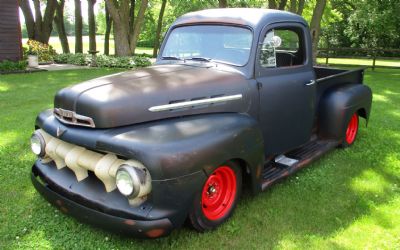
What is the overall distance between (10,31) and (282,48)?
45.3 ft

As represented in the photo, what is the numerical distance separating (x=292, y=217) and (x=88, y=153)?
1992mm

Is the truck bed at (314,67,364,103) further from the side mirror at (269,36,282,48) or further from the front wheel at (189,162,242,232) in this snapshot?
the front wheel at (189,162,242,232)

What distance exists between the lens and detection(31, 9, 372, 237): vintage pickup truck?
2951 millimetres

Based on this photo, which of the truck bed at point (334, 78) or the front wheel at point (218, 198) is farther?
the truck bed at point (334, 78)

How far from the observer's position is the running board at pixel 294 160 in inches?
164

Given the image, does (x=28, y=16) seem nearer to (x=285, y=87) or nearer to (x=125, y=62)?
(x=125, y=62)

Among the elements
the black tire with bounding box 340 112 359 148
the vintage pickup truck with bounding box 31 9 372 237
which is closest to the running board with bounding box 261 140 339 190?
the vintage pickup truck with bounding box 31 9 372 237

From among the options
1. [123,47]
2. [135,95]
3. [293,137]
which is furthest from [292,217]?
[123,47]

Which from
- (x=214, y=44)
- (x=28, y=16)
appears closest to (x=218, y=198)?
(x=214, y=44)

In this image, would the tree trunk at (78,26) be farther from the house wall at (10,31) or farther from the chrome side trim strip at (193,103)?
the chrome side trim strip at (193,103)

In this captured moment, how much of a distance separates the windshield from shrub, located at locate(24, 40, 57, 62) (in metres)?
14.7

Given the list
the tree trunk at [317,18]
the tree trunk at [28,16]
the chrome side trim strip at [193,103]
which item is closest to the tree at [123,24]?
the tree trunk at [28,16]

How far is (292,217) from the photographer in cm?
380

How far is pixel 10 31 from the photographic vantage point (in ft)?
51.2
